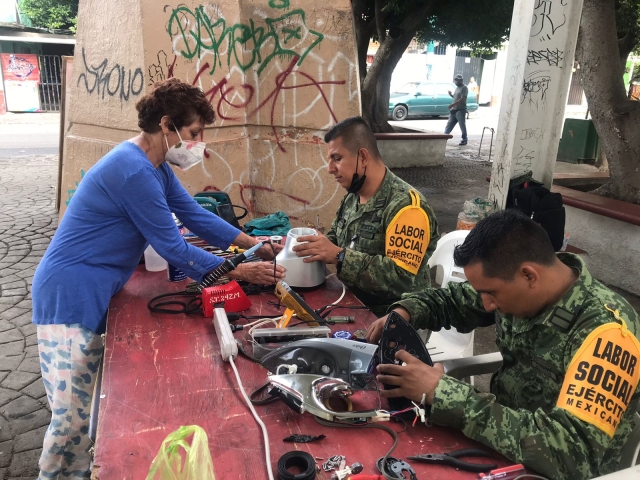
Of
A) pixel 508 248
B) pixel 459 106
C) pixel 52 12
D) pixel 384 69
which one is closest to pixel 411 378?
pixel 508 248

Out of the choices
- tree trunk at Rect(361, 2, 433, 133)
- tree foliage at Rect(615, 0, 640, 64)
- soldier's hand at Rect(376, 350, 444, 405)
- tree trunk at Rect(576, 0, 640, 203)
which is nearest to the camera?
soldier's hand at Rect(376, 350, 444, 405)

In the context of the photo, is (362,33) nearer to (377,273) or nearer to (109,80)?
(109,80)

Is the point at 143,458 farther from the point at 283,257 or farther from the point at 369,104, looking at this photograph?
the point at 369,104

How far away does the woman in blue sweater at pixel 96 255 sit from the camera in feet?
6.60

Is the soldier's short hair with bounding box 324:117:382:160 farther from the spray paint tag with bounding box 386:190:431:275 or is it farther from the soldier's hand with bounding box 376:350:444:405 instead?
the soldier's hand with bounding box 376:350:444:405

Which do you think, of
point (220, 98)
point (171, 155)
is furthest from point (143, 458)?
point (220, 98)

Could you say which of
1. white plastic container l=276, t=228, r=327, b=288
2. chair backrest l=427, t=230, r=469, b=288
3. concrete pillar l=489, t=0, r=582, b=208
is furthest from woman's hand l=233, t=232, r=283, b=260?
concrete pillar l=489, t=0, r=582, b=208

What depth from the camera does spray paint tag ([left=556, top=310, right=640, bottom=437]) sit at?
1250 mm

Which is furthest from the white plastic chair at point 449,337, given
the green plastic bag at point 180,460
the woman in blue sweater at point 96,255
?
the green plastic bag at point 180,460

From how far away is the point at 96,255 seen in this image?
2.05 metres

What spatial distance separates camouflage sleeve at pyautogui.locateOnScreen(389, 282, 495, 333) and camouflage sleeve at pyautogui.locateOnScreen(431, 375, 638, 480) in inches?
21.8

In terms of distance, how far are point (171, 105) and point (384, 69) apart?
8.54 m

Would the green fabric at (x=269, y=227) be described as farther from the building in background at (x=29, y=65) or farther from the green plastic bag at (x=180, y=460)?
the building in background at (x=29, y=65)

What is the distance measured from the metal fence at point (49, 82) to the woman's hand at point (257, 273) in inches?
680
